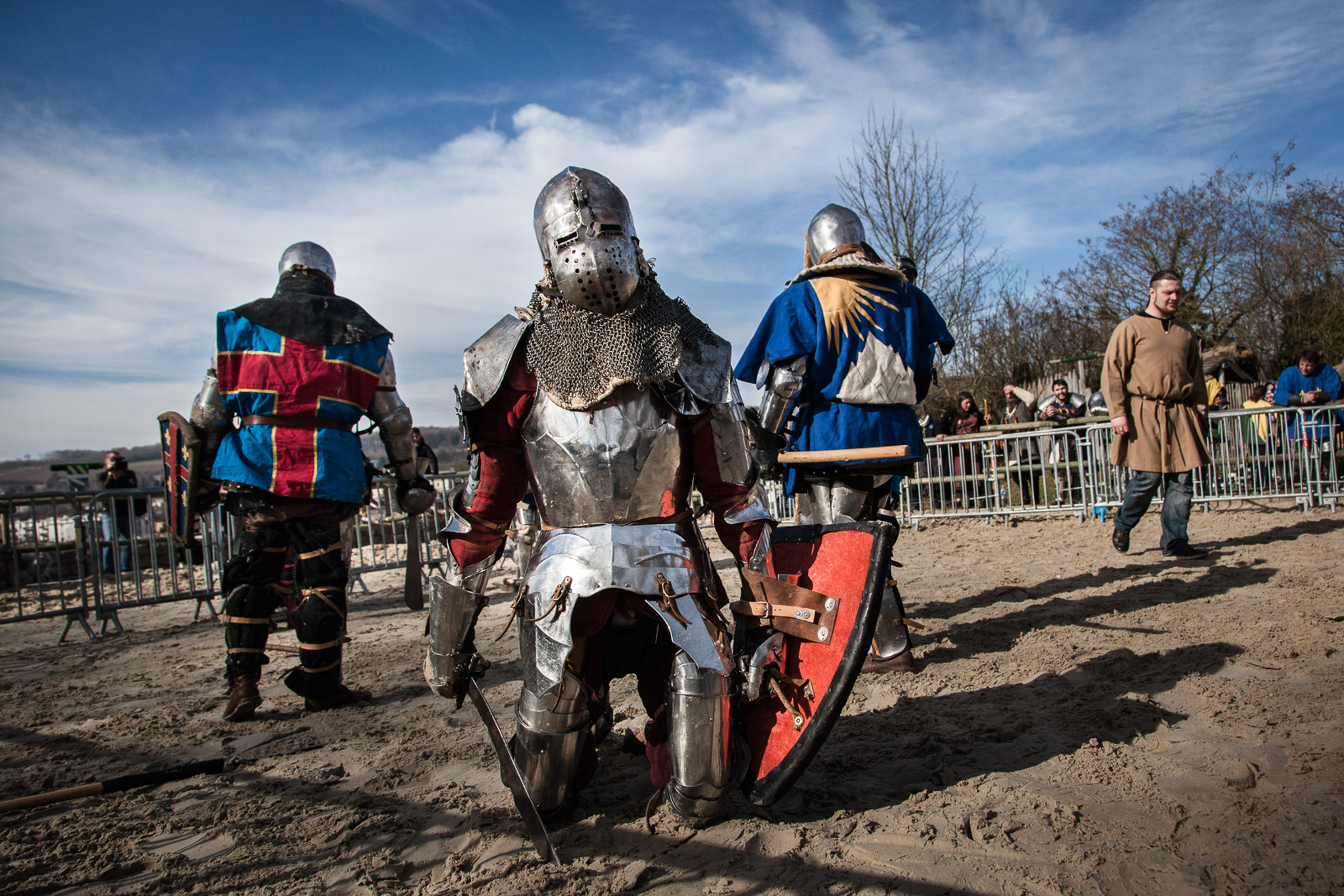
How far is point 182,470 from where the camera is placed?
11.8 ft

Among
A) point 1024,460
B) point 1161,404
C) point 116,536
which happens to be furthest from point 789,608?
point 1024,460

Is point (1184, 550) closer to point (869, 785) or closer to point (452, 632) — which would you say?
point (869, 785)

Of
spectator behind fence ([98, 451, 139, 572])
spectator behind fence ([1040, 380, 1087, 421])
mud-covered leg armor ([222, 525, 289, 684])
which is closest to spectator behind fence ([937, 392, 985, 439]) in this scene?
spectator behind fence ([1040, 380, 1087, 421])

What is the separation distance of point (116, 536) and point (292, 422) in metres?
4.34

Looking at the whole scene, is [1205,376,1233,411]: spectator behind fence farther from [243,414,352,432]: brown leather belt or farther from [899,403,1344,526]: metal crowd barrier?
[243,414,352,432]: brown leather belt

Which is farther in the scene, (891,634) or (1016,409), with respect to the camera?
(1016,409)

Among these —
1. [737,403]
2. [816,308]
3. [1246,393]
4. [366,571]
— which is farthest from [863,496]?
[1246,393]

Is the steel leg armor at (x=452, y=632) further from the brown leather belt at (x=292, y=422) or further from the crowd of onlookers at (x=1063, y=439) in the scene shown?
the crowd of onlookers at (x=1063, y=439)

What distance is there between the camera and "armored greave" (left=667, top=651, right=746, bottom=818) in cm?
206

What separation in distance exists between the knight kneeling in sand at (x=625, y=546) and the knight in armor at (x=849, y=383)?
1247 mm

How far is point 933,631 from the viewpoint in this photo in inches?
162

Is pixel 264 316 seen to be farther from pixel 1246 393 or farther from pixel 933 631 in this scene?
pixel 1246 393

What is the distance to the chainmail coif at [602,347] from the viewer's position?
2.14 metres

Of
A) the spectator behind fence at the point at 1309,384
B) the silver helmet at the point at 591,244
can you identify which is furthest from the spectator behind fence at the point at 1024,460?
the silver helmet at the point at 591,244
